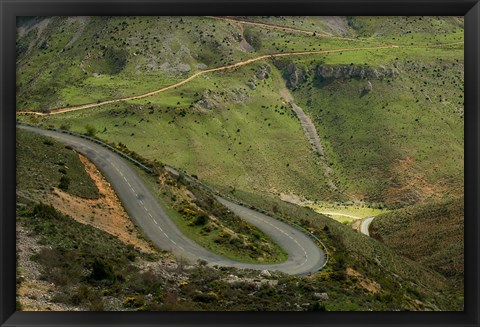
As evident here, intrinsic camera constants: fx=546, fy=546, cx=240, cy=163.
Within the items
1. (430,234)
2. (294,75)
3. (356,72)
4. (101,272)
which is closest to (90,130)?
(430,234)

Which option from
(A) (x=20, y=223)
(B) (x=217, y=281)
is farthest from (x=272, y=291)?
(A) (x=20, y=223)

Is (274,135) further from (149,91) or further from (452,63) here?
(452,63)

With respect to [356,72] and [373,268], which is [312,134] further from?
[373,268]

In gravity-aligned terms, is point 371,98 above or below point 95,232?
above

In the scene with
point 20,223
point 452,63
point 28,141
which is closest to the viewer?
point 20,223

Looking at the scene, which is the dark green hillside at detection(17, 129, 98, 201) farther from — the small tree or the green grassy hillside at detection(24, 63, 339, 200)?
the green grassy hillside at detection(24, 63, 339, 200)

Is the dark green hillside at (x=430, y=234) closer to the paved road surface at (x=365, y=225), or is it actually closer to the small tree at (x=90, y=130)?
the paved road surface at (x=365, y=225)
